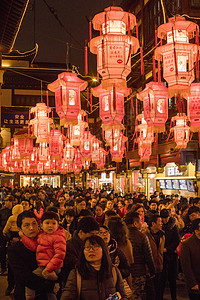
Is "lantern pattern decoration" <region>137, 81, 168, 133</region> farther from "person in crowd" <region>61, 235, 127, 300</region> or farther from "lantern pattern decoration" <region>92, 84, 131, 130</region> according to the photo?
"person in crowd" <region>61, 235, 127, 300</region>

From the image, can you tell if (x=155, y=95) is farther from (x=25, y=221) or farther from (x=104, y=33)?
Result: (x=25, y=221)

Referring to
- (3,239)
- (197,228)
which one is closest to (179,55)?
(197,228)

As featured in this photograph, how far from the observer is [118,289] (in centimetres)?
327

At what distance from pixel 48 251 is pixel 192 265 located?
195 centimetres

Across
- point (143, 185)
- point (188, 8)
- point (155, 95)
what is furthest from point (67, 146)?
point (155, 95)

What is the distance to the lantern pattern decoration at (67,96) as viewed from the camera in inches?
382

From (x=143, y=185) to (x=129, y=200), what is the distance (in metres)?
12.4

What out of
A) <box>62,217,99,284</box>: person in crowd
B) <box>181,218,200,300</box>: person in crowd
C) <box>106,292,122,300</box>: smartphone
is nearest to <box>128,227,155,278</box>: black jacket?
Result: <box>181,218,200,300</box>: person in crowd

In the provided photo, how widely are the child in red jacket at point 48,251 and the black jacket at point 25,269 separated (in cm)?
6

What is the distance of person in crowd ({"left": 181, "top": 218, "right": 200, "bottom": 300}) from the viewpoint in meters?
4.51

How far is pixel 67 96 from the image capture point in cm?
977

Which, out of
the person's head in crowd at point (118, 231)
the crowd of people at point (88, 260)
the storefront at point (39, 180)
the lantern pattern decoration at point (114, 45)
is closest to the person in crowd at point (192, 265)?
the crowd of people at point (88, 260)

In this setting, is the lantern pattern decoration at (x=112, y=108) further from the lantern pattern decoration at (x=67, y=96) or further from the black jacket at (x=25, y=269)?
the black jacket at (x=25, y=269)

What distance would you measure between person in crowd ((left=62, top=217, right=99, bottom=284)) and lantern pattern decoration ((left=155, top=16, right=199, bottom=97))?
445 cm
